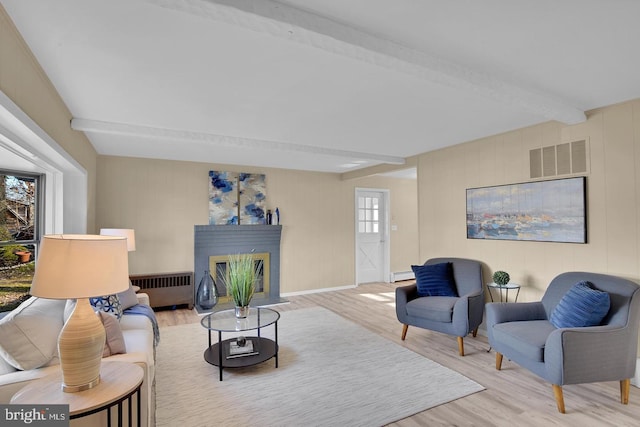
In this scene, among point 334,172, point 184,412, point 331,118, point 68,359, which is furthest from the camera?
point 334,172

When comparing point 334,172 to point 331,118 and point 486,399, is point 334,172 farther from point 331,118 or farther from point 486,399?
point 486,399

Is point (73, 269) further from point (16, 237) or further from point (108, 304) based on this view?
point (16, 237)

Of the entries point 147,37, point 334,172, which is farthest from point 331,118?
point 334,172

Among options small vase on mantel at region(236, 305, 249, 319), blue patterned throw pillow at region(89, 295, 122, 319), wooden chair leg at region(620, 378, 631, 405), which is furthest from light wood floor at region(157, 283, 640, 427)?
blue patterned throw pillow at region(89, 295, 122, 319)

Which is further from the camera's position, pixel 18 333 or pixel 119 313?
pixel 119 313

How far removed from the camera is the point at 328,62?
2062 millimetres

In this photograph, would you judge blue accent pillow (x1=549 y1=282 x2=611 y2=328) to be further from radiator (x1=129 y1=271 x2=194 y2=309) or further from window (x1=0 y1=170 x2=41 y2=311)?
radiator (x1=129 y1=271 x2=194 y2=309)

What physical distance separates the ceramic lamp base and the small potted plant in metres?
3.54

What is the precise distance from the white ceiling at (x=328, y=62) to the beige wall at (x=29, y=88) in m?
0.07

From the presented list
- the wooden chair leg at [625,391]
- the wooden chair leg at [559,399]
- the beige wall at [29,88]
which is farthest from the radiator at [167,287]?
the wooden chair leg at [625,391]

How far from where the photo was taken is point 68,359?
1486mm

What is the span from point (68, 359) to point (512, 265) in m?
3.96

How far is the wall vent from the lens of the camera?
10.2ft

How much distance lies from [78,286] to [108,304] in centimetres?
Answer: 168
